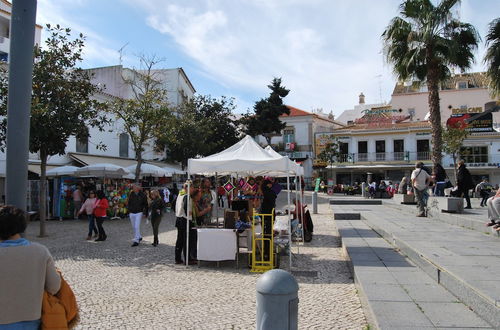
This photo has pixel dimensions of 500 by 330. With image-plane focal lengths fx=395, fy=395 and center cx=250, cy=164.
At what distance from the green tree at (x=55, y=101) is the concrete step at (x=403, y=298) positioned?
9.41m

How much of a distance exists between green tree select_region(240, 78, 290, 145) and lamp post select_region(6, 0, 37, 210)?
39.6m

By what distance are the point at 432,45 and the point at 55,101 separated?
1414cm

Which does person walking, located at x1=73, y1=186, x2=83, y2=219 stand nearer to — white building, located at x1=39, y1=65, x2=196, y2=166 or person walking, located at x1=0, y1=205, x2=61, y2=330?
white building, located at x1=39, y1=65, x2=196, y2=166

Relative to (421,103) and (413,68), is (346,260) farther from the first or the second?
(421,103)

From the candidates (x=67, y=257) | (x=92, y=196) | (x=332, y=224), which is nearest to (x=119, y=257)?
(x=67, y=257)

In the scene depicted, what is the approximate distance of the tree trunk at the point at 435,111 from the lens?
16156 mm

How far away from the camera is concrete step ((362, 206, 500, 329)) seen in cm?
382

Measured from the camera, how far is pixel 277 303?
9.36 feet

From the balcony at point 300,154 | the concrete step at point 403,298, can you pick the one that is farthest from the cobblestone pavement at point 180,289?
the balcony at point 300,154

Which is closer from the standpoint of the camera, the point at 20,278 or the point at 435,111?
the point at 20,278

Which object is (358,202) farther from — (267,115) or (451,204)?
(267,115)

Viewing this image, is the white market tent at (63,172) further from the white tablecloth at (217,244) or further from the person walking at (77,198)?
the white tablecloth at (217,244)

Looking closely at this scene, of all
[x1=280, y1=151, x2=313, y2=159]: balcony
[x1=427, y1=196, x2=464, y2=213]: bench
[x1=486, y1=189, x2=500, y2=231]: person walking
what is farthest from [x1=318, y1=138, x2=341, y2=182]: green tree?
[x1=486, y1=189, x2=500, y2=231]: person walking

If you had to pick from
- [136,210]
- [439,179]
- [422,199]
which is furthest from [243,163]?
[439,179]
